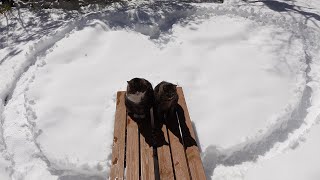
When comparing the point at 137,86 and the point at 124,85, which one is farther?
the point at 124,85

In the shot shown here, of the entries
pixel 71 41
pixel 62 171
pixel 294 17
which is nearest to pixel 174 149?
pixel 62 171

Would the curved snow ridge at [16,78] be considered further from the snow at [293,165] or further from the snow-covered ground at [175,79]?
the snow at [293,165]

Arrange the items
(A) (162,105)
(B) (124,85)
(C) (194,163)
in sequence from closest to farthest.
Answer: (C) (194,163) < (A) (162,105) < (B) (124,85)

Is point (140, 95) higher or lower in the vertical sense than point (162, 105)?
higher

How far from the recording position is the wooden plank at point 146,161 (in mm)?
3213

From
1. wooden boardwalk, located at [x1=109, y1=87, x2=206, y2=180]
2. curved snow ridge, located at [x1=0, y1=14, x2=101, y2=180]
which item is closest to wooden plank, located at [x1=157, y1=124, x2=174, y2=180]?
wooden boardwalk, located at [x1=109, y1=87, x2=206, y2=180]

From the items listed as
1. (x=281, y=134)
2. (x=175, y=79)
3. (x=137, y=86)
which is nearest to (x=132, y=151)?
(x=137, y=86)

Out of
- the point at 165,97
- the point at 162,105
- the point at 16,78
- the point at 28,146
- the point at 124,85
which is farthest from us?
the point at 16,78

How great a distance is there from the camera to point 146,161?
335 centimetres

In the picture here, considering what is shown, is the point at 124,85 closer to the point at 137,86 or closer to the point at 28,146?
the point at 137,86

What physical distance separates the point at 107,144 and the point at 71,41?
8.15 feet

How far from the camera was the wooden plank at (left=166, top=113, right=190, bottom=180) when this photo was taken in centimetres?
323

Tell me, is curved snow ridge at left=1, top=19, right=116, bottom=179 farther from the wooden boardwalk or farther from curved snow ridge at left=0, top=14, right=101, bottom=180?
the wooden boardwalk

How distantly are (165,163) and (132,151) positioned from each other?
0.38m
